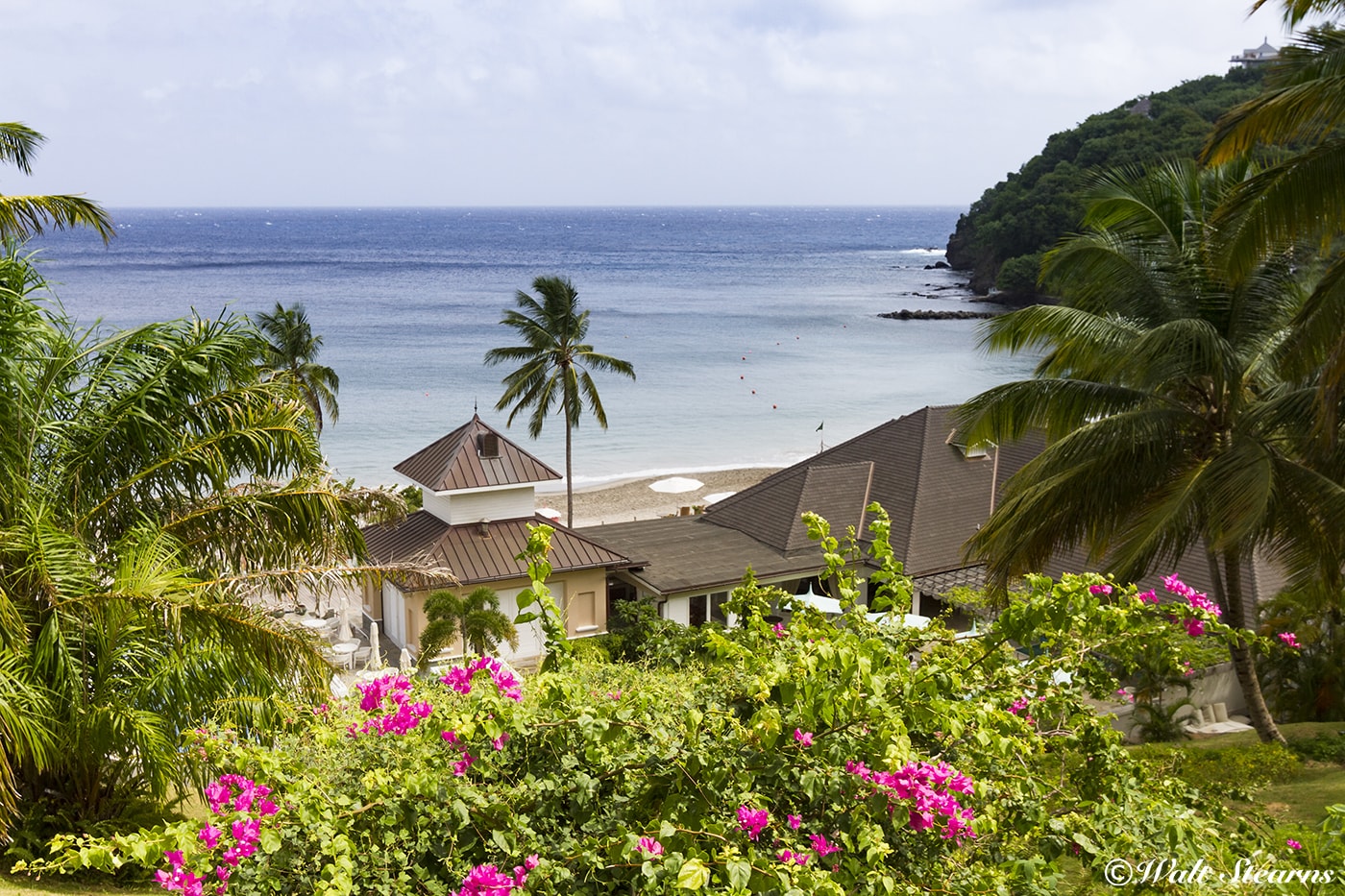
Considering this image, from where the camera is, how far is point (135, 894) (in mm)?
7785

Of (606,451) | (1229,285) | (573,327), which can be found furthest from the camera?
(606,451)

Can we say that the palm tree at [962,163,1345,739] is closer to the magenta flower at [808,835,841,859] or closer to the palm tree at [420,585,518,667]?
the magenta flower at [808,835,841,859]

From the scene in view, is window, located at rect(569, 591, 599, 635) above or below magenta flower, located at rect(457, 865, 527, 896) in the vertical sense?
below

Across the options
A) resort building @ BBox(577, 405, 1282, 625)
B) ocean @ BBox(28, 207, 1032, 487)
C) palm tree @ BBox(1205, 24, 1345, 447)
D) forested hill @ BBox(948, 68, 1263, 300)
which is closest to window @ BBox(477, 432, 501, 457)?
resort building @ BBox(577, 405, 1282, 625)

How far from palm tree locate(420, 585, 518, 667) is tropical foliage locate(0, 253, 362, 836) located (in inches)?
296

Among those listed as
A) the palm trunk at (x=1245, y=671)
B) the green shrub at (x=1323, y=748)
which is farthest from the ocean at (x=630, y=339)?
the green shrub at (x=1323, y=748)

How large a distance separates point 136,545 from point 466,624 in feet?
31.7

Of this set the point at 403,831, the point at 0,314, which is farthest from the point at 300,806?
the point at 0,314

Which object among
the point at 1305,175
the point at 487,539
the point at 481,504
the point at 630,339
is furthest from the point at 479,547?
the point at 630,339

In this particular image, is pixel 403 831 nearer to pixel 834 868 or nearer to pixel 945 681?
pixel 834 868

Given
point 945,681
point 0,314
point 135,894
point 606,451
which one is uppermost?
point 0,314

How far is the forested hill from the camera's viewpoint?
8819 centimetres

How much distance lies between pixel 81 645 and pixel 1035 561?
9.72 m

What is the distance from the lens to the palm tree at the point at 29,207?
10.1 metres
